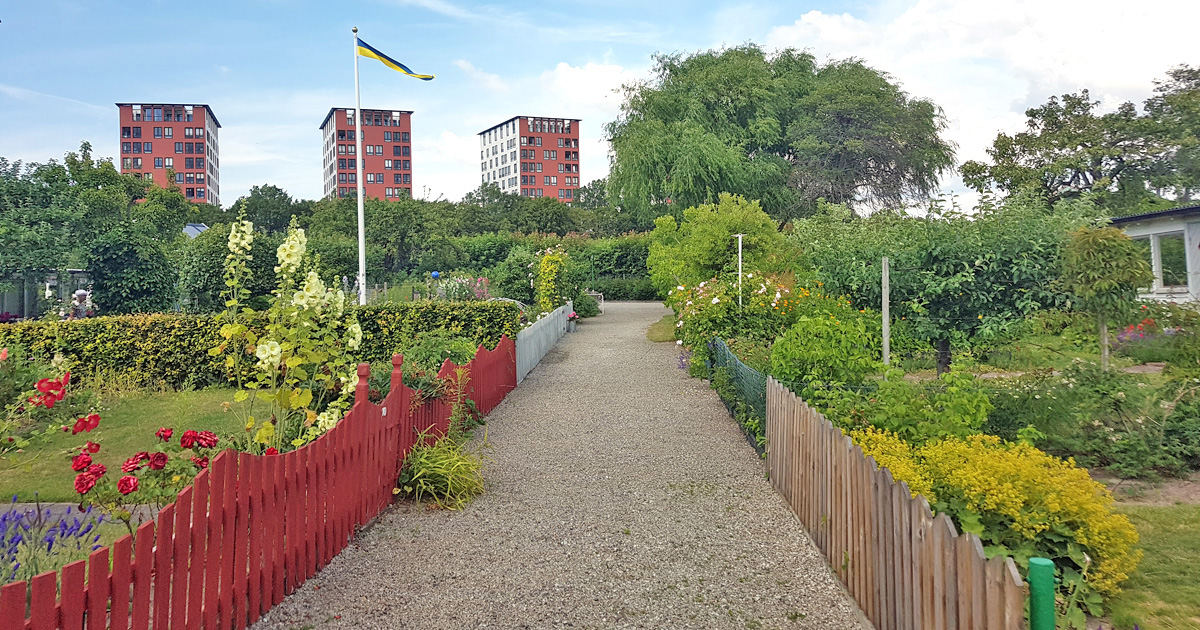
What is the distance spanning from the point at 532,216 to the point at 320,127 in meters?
63.9

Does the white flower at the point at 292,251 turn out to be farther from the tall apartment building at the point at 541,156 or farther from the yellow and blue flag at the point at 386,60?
the tall apartment building at the point at 541,156

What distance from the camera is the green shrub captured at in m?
26.5

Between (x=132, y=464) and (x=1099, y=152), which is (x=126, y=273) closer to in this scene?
(x=132, y=464)

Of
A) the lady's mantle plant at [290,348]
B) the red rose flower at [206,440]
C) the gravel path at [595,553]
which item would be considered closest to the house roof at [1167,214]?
the gravel path at [595,553]

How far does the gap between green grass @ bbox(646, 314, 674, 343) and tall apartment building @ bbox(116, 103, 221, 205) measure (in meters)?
95.7

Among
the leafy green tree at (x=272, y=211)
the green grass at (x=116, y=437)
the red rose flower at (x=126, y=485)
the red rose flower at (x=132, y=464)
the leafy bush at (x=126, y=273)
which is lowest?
the green grass at (x=116, y=437)

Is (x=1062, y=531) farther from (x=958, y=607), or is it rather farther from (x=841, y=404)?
(x=841, y=404)

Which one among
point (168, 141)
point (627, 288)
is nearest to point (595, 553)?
point (627, 288)

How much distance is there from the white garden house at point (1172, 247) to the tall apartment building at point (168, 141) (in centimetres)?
10554

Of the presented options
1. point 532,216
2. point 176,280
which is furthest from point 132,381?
point 532,216

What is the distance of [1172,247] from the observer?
1919 cm

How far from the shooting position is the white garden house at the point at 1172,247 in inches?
695

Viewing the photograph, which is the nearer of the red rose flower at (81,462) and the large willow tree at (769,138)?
the red rose flower at (81,462)

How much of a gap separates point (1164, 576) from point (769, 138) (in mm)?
32929
